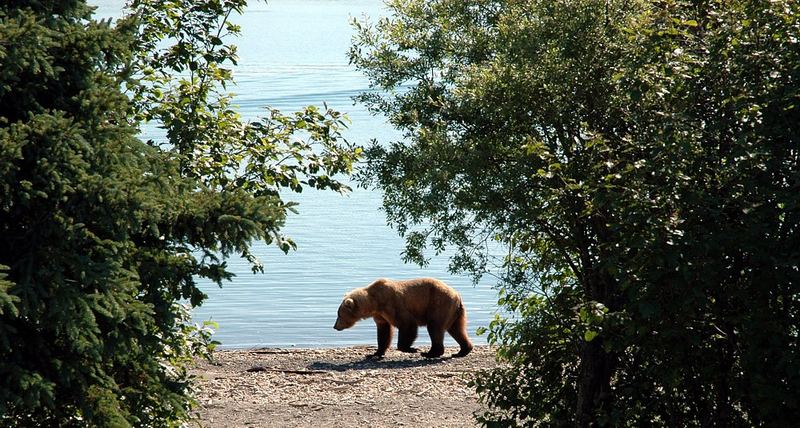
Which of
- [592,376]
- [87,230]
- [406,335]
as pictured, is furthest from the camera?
[406,335]

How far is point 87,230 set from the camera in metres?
5.38

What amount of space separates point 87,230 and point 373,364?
366 inches

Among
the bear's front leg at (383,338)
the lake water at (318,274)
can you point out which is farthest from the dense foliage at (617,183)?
the bear's front leg at (383,338)

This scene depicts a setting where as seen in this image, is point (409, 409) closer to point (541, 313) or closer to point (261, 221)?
point (541, 313)

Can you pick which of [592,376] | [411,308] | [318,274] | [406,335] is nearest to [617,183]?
[592,376]

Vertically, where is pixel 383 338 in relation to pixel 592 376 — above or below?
below

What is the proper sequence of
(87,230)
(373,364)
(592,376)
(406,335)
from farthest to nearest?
(406,335)
(373,364)
(592,376)
(87,230)

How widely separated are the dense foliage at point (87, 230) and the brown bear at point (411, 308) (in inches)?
321

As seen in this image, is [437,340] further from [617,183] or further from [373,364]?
[617,183]

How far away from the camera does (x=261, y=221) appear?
21.2 feet

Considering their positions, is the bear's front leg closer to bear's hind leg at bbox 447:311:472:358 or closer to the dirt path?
the dirt path

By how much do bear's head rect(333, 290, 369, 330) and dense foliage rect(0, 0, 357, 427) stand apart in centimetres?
821

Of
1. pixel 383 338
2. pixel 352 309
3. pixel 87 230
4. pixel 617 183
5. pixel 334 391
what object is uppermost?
pixel 617 183

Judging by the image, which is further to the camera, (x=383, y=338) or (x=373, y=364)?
(x=383, y=338)
